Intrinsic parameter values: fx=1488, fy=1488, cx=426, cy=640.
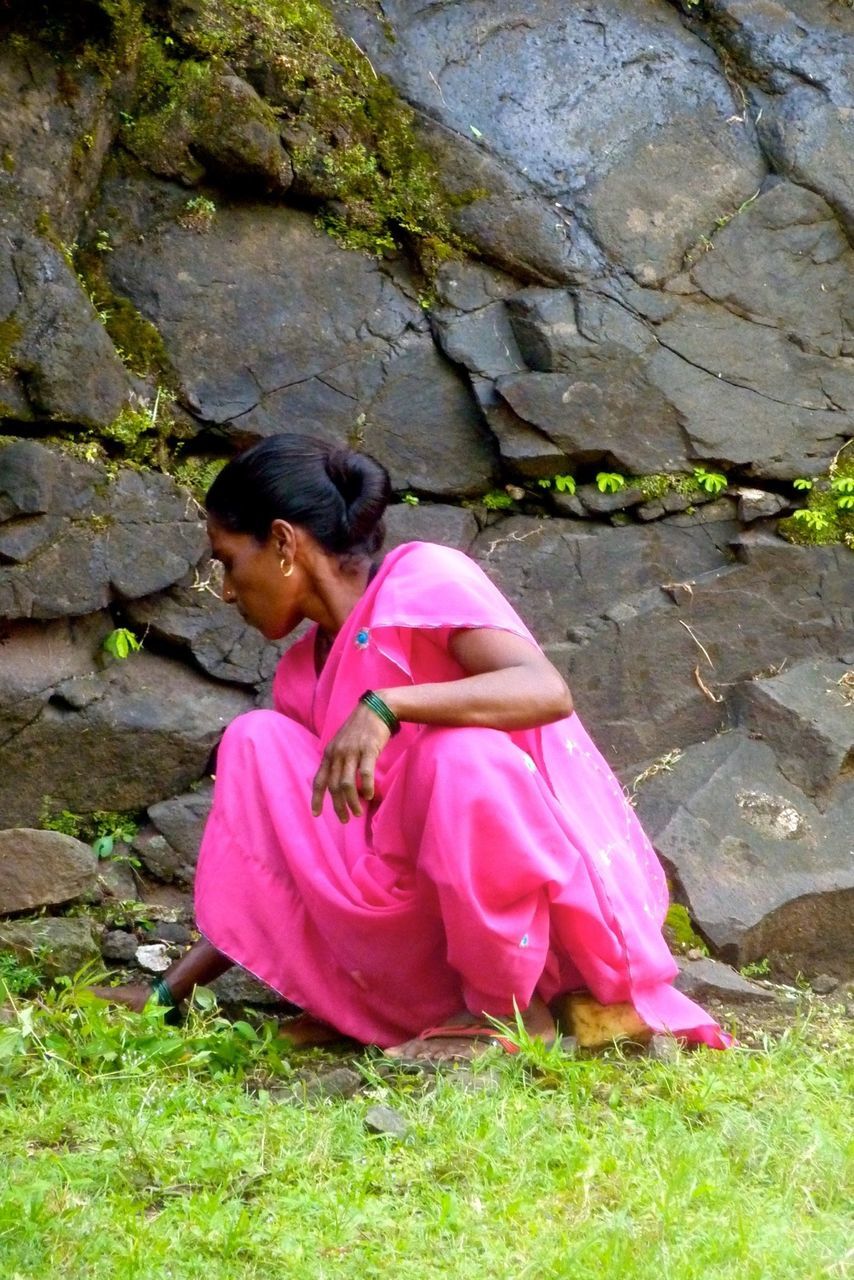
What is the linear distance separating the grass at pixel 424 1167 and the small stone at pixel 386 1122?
0.06 feet

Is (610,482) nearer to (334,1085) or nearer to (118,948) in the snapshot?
(118,948)

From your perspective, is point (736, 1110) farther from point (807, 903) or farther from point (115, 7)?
point (115, 7)

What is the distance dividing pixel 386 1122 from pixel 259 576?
4.27ft

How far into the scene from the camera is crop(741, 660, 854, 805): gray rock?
15.0 feet

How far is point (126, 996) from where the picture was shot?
3410mm

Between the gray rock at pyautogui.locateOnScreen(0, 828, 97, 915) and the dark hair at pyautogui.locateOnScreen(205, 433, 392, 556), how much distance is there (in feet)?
3.93

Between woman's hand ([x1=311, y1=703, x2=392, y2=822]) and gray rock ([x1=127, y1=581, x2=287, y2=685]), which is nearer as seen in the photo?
woman's hand ([x1=311, y1=703, x2=392, y2=822])

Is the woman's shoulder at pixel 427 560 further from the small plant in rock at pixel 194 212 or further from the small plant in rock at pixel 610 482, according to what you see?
the small plant in rock at pixel 194 212

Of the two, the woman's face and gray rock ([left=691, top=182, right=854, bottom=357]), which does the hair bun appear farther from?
gray rock ([left=691, top=182, right=854, bottom=357])

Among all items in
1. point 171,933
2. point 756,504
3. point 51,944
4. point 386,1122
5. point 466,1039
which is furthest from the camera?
point 756,504

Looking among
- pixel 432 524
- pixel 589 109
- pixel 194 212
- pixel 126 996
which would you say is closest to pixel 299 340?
pixel 194 212

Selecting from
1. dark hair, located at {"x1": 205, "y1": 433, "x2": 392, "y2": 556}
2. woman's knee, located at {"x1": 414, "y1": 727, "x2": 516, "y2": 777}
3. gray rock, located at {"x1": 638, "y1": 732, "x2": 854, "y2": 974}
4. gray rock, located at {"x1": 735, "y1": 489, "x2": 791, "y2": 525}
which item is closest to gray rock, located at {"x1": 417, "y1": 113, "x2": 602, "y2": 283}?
gray rock, located at {"x1": 735, "y1": 489, "x2": 791, "y2": 525}

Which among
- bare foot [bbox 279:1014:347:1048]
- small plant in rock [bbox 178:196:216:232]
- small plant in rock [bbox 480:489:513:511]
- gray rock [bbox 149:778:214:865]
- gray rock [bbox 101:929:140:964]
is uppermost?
small plant in rock [bbox 178:196:216:232]

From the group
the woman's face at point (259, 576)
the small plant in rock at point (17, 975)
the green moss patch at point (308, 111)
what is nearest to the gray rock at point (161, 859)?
the small plant in rock at point (17, 975)
